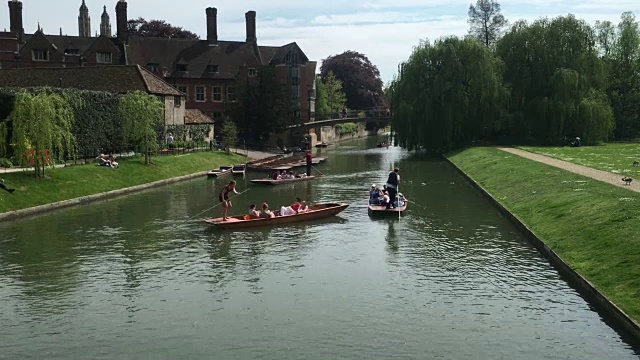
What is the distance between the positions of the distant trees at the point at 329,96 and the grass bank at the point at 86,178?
223 feet

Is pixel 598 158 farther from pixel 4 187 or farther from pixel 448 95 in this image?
pixel 4 187

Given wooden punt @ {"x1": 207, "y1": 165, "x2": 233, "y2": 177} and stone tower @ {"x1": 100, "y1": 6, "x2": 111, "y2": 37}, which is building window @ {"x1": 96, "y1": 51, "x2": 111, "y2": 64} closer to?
wooden punt @ {"x1": 207, "y1": 165, "x2": 233, "y2": 177}

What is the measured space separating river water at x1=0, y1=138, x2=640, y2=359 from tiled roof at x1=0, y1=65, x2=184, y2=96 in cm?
3292

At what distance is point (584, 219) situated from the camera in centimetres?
2391

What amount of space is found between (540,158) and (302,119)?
54049 mm

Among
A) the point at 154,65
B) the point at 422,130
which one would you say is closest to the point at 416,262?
the point at 422,130

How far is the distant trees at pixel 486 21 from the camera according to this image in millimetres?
95875

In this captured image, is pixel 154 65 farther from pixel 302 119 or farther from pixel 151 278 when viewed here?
pixel 151 278

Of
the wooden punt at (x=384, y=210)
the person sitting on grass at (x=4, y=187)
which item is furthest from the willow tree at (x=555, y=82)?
the person sitting on grass at (x=4, y=187)

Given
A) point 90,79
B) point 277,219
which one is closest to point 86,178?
point 277,219

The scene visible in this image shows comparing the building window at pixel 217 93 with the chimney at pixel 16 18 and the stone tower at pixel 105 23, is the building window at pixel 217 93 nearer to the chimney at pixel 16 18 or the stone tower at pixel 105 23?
the chimney at pixel 16 18

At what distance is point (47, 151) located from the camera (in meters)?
37.8

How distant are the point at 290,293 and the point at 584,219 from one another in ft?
40.0

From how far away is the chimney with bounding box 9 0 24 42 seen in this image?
97.4 m
